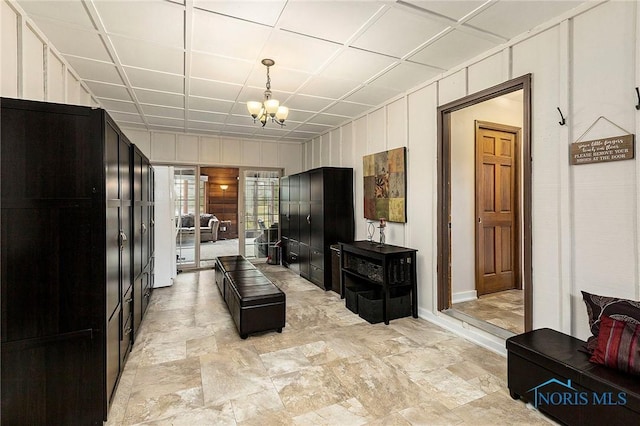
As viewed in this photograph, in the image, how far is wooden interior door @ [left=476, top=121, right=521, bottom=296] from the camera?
4.46 meters

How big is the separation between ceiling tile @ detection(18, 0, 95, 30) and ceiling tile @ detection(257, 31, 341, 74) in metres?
1.45

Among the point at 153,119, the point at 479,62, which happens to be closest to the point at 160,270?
the point at 153,119

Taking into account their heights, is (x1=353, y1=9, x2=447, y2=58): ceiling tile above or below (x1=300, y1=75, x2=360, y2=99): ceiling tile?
below

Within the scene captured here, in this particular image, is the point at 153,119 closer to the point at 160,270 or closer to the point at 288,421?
the point at 160,270

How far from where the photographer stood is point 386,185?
4.51 meters

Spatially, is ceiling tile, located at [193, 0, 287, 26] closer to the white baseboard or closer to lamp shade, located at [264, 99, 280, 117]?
lamp shade, located at [264, 99, 280, 117]

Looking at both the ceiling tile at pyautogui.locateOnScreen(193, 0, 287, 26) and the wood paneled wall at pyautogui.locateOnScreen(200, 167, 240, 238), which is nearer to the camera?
the ceiling tile at pyautogui.locateOnScreen(193, 0, 287, 26)

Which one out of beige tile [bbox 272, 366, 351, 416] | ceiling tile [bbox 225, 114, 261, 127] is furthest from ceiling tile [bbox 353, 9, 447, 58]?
beige tile [bbox 272, 366, 351, 416]

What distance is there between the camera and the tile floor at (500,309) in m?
3.49

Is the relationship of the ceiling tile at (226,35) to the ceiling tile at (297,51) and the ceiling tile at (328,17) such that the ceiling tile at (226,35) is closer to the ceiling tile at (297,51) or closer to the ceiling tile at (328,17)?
the ceiling tile at (297,51)

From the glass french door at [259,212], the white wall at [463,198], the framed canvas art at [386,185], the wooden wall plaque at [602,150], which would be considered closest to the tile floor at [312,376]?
the white wall at [463,198]

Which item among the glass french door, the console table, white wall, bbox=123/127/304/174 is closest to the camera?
the console table

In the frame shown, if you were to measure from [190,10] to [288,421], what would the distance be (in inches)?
121

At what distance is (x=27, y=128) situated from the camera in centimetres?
174
